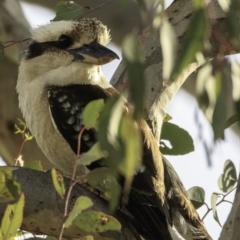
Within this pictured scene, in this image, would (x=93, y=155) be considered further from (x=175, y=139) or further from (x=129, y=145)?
(x=175, y=139)

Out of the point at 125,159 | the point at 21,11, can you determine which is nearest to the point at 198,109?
the point at 125,159

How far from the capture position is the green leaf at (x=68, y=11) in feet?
8.12

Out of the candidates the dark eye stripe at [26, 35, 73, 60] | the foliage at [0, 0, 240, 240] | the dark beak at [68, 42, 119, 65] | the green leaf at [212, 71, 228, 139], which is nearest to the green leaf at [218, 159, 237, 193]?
the dark beak at [68, 42, 119, 65]

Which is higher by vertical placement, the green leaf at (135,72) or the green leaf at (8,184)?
the green leaf at (135,72)

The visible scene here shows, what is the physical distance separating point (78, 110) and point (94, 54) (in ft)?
0.80

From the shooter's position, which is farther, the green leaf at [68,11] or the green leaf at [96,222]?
the green leaf at [68,11]

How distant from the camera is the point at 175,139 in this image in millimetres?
2617

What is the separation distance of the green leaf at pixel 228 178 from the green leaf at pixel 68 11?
74 centimetres

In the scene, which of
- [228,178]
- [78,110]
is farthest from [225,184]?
[78,110]

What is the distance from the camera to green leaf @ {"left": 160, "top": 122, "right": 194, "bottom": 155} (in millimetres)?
2578

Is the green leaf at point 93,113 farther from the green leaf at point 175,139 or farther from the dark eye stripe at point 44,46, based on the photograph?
the dark eye stripe at point 44,46

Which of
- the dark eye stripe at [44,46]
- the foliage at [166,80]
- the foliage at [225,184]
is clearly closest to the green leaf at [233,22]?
the foliage at [166,80]

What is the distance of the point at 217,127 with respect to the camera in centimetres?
108

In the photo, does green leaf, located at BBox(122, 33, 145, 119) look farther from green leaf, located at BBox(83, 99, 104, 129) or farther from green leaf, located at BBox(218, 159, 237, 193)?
green leaf, located at BBox(218, 159, 237, 193)
